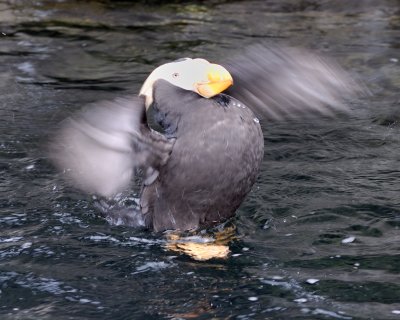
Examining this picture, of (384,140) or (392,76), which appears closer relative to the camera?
(384,140)

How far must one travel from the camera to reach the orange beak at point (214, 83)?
12.1 feet

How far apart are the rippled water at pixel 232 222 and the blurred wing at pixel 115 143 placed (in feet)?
1.17

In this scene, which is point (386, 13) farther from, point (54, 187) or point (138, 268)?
point (138, 268)

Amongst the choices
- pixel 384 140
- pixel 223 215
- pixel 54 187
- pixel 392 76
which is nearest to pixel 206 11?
pixel 392 76

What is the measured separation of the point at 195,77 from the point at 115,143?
0.45 meters

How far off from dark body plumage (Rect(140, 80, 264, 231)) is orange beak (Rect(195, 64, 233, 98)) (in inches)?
1.2

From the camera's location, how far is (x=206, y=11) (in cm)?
804

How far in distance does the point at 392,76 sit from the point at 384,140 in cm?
133

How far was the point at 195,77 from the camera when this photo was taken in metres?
3.76

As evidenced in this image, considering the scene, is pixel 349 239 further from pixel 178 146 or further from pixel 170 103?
pixel 170 103

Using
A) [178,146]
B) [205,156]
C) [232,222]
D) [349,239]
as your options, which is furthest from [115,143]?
[349,239]

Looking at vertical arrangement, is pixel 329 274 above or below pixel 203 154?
below

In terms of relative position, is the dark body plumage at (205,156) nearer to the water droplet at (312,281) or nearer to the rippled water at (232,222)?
the rippled water at (232,222)

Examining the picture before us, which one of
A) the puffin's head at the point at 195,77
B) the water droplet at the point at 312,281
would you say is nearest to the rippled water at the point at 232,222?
the water droplet at the point at 312,281
